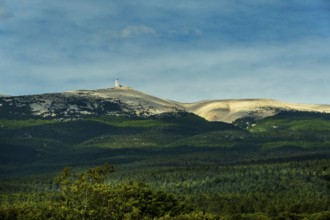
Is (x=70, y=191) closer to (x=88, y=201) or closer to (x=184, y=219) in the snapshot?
(x=88, y=201)

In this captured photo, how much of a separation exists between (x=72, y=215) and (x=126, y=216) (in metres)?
15.8

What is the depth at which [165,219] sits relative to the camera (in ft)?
623

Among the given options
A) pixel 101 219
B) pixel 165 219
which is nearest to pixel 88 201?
pixel 101 219

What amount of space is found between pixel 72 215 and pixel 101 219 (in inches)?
361

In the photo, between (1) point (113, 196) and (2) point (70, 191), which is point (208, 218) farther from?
(2) point (70, 191)

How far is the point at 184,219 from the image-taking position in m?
186

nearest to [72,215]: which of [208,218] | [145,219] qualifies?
[145,219]

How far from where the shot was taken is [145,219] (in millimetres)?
192750

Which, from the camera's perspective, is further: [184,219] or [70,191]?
[70,191]

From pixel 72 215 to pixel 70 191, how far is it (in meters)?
10.4

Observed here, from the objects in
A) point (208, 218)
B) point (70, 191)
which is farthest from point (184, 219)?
point (70, 191)

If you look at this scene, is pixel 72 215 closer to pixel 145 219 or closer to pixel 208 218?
pixel 145 219

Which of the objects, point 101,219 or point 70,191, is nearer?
point 101,219

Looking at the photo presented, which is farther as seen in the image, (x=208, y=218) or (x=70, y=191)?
(x=70, y=191)
